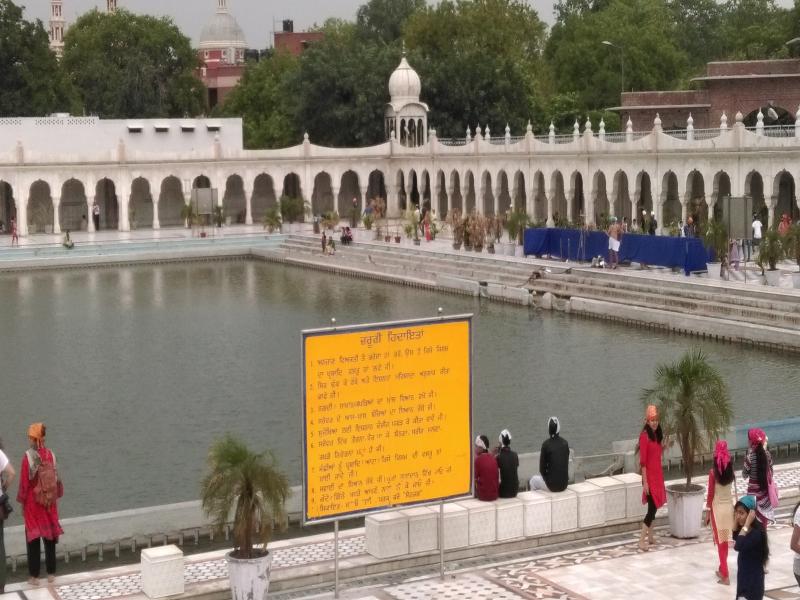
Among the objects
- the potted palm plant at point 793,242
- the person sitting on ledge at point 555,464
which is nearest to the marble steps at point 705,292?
the potted palm plant at point 793,242

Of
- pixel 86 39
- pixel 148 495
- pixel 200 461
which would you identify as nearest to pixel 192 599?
pixel 148 495

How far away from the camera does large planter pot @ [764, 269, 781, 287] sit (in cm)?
2417

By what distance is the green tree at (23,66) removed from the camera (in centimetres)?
5591

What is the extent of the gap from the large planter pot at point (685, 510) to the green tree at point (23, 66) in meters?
49.6

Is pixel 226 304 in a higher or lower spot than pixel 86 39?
lower

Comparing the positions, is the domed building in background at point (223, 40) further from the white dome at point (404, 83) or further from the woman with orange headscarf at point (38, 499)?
the woman with orange headscarf at point (38, 499)

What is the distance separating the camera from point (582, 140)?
119 ft

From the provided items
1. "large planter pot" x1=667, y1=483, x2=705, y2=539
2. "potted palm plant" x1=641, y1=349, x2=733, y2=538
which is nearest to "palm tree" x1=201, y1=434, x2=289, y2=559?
"large planter pot" x1=667, y1=483, x2=705, y2=539

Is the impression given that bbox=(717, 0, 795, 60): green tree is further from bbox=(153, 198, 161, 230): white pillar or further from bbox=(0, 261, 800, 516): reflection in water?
bbox=(0, 261, 800, 516): reflection in water

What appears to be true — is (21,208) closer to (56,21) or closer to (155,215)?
(155,215)

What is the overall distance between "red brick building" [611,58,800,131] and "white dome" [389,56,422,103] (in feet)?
24.0

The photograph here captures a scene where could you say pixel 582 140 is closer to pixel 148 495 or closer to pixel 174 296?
pixel 174 296

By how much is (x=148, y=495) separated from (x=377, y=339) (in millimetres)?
5018

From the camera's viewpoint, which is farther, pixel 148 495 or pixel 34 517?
pixel 148 495
